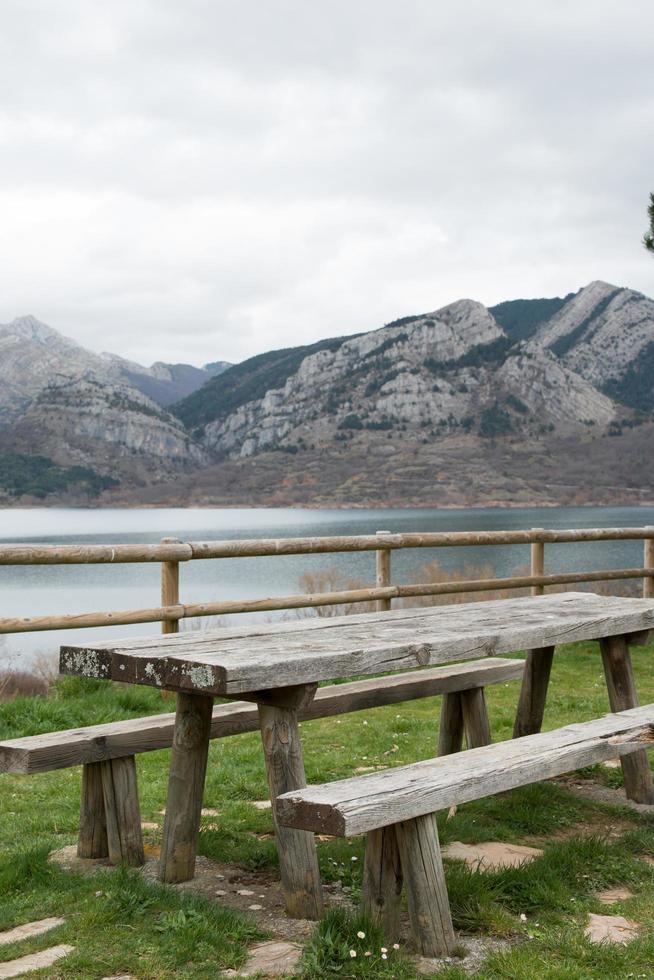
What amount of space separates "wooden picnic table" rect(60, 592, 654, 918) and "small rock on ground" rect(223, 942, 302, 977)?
0.25 metres

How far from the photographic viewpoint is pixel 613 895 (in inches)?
122

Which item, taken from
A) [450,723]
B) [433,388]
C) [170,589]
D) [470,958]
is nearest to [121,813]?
[470,958]

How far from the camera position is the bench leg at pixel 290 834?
112 inches

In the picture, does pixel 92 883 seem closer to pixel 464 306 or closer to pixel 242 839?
pixel 242 839

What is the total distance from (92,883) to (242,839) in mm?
780

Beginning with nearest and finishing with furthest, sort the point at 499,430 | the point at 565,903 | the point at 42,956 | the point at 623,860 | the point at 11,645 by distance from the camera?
1. the point at 42,956
2. the point at 565,903
3. the point at 623,860
4. the point at 11,645
5. the point at 499,430

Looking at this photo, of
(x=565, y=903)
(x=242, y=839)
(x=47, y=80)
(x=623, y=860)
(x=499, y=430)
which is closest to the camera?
(x=565, y=903)

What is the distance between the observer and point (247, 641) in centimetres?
320

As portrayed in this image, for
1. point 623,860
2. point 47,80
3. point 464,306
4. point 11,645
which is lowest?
point 11,645

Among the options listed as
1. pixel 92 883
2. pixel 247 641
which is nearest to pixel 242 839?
pixel 92 883

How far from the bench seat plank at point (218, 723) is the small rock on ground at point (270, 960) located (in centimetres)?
99

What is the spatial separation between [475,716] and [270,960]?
6.53 ft

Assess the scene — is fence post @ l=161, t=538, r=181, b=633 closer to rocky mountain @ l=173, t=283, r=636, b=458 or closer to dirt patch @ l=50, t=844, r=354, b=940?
dirt patch @ l=50, t=844, r=354, b=940

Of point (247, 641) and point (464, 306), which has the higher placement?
point (464, 306)
